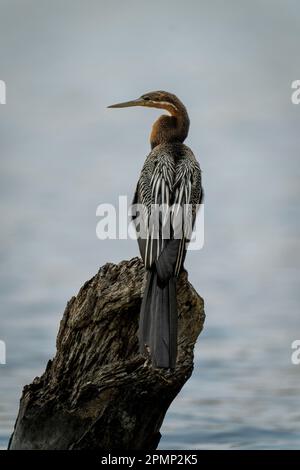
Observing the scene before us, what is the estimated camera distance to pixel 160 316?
7055mm

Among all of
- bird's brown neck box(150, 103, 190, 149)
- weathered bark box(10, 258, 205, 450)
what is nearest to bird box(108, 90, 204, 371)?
bird's brown neck box(150, 103, 190, 149)

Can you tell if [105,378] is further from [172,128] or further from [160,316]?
[172,128]

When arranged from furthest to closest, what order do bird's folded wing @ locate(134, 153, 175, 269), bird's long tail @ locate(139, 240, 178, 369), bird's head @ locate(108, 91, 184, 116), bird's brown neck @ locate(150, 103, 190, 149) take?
bird's head @ locate(108, 91, 184, 116) < bird's brown neck @ locate(150, 103, 190, 149) < bird's folded wing @ locate(134, 153, 175, 269) < bird's long tail @ locate(139, 240, 178, 369)

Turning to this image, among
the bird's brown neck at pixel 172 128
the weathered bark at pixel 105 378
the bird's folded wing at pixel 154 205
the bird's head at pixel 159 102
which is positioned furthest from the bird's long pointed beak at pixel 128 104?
the weathered bark at pixel 105 378

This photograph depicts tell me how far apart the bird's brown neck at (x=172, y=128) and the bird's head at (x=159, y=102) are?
0.09 feet

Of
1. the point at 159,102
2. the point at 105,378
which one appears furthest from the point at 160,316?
the point at 159,102

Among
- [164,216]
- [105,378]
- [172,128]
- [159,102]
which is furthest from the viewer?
[159,102]

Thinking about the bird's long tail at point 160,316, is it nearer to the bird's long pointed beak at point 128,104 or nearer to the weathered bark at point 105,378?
the weathered bark at point 105,378

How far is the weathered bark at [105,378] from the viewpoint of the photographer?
22.9 feet

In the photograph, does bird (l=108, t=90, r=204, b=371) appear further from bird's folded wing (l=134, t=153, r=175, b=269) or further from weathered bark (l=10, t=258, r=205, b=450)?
weathered bark (l=10, t=258, r=205, b=450)

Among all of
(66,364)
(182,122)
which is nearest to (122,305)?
(66,364)

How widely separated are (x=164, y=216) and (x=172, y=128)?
71.8 inches

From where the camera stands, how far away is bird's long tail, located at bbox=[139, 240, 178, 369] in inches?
273
